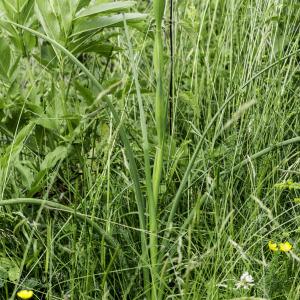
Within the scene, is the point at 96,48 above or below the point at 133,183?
above

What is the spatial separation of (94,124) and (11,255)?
0.47 metres

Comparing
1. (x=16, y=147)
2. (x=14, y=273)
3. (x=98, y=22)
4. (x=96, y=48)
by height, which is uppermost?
(x=98, y=22)

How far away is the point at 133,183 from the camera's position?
171 centimetres

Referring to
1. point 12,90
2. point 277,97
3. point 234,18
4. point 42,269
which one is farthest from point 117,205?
point 234,18

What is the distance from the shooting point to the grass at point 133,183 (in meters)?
1.67

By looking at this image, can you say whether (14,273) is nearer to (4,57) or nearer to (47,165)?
(47,165)

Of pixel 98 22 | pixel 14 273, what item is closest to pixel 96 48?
pixel 98 22

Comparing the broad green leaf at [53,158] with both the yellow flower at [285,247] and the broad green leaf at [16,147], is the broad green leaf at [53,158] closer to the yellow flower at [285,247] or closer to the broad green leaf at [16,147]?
the broad green leaf at [16,147]

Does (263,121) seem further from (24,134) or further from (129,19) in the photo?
(24,134)

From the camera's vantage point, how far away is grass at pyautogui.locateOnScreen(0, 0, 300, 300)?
167cm

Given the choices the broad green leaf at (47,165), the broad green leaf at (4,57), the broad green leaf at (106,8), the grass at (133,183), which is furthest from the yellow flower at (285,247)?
the broad green leaf at (4,57)

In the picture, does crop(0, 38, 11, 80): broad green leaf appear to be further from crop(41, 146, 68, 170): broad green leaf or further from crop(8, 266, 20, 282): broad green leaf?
crop(8, 266, 20, 282): broad green leaf

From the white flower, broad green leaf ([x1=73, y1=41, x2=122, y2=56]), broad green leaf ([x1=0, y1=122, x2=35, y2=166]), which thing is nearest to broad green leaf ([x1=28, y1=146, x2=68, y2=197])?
broad green leaf ([x1=0, y1=122, x2=35, y2=166])

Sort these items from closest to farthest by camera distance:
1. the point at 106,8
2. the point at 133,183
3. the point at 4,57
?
1. the point at 133,183
2. the point at 106,8
3. the point at 4,57
